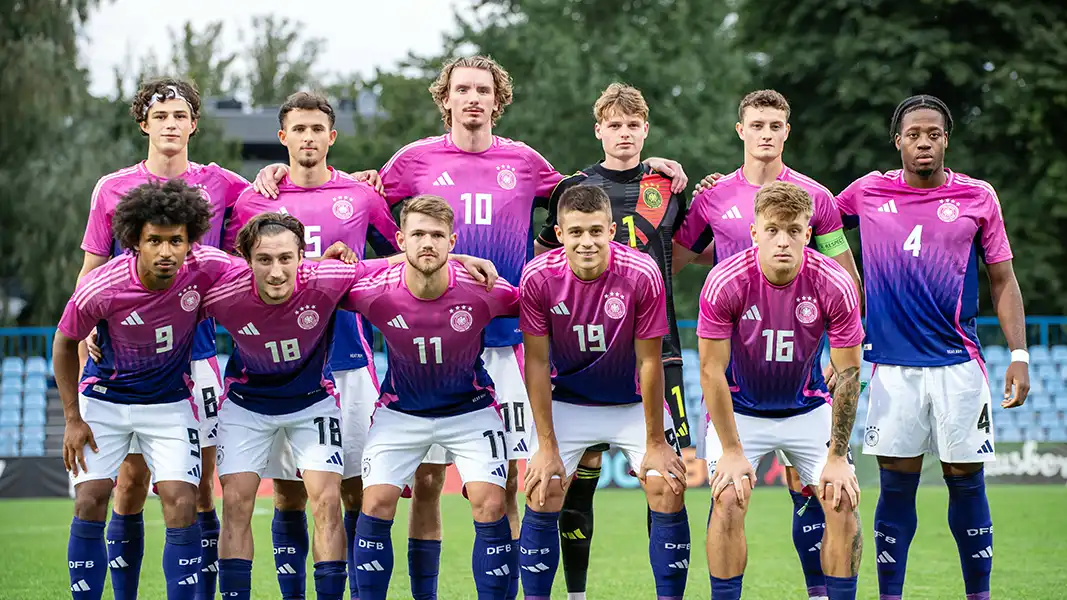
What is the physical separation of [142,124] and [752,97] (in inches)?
134

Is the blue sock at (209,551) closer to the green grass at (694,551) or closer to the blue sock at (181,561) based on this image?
the blue sock at (181,561)

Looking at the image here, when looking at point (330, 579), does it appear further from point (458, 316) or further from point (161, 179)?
point (161, 179)

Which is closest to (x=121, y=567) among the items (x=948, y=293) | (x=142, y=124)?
(x=142, y=124)

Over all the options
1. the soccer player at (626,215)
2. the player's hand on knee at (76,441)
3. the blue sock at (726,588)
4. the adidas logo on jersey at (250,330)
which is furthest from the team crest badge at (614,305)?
the player's hand on knee at (76,441)

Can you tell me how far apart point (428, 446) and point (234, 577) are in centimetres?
117

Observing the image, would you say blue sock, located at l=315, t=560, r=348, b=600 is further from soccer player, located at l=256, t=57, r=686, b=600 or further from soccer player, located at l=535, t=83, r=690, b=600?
soccer player, located at l=535, t=83, r=690, b=600

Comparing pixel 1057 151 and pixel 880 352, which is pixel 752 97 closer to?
pixel 880 352

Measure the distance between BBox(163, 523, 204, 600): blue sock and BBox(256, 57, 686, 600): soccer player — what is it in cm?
118

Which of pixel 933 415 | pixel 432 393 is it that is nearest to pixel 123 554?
pixel 432 393

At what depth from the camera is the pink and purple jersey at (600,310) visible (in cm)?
664

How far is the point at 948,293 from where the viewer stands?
7.34m

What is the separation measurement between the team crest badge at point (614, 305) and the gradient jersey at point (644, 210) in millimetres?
608

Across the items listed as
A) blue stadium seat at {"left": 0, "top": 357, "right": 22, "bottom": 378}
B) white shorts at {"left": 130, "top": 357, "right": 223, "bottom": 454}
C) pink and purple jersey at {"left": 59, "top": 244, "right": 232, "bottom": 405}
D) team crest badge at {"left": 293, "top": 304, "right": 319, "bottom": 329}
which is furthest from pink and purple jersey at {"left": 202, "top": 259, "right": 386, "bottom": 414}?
blue stadium seat at {"left": 0, "top": 357, "right": 22, "bottom": 378}

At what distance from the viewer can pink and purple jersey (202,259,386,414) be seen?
6.89 metres
